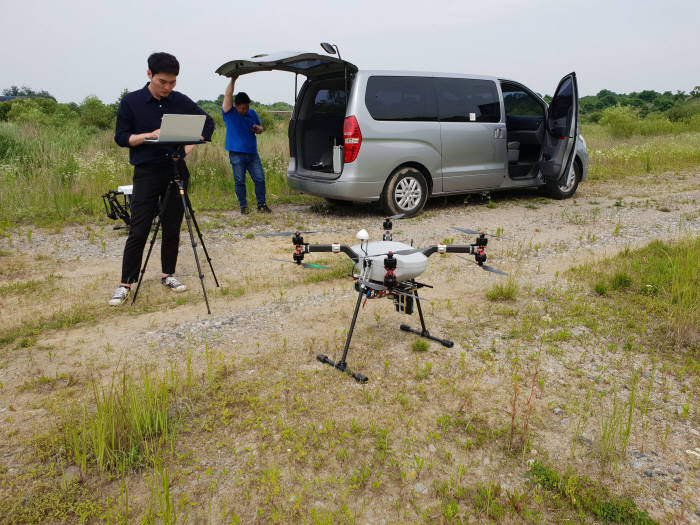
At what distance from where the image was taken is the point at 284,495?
91.7 inches

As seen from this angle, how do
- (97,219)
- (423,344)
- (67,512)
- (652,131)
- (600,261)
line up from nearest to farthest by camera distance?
(67,512), (423,344), (600,261), (97,219), (652,131)

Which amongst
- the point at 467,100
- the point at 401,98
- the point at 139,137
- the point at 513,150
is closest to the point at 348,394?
the point at 139,137

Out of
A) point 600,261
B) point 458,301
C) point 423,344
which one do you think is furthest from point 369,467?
point 600,261

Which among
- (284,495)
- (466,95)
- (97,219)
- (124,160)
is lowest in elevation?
(284,495)

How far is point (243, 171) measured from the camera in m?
7.99

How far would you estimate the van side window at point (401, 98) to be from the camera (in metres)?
7.14

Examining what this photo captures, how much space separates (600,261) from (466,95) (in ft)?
12.4

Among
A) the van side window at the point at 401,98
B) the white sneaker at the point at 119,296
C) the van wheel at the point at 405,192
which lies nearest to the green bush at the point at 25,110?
the van side window at the point at 401,98

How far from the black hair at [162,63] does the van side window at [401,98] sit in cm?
334

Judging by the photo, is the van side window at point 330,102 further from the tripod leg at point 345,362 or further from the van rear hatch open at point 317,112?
the tripod leg at point 345,362

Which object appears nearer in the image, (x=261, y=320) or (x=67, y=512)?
(x=67, y=512)

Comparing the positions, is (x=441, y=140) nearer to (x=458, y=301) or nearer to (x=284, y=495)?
(x=458, y=301)

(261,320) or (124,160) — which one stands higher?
(124,160)

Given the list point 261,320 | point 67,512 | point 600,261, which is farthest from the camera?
point 600,261
